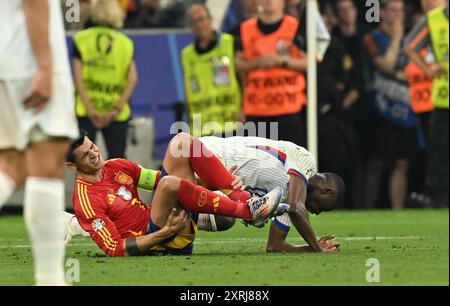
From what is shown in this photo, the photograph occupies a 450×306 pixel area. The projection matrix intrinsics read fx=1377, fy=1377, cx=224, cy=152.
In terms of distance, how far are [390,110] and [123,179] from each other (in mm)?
7095

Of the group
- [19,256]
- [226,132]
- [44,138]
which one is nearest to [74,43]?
[226,132]

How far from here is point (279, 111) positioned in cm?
1478

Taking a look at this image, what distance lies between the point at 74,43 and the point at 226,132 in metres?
1.90

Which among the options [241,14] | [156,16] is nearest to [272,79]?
[241,14]

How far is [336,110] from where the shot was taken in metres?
16.2

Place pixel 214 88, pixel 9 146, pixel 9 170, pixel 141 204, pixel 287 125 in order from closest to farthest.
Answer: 1. pixel 9 146
2. pixel 9 170
3. pixel 141 204
4. pixel 287 125
5. pixel 214 88

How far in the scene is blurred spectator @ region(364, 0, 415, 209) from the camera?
16.1 metres

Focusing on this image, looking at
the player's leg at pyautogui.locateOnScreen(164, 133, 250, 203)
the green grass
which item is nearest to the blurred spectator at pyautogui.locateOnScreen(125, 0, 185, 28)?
the green grass

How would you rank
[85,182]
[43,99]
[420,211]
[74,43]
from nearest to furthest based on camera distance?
1. [43,99]
2. [85,182]
3. [74,43]
4. [420,211]

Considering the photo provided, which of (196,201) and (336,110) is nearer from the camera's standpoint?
(196,201)

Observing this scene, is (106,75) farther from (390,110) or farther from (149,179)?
(149,179)

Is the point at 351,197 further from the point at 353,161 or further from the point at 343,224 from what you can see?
the point at 343,224

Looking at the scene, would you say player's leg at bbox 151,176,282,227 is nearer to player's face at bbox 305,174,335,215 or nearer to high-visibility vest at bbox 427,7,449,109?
player's face at bbox 305,174,335,215

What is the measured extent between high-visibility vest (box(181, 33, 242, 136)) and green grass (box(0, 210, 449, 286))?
259cm
